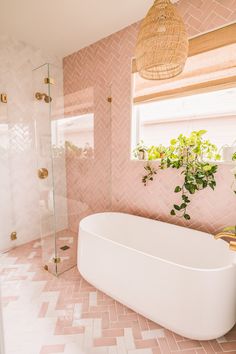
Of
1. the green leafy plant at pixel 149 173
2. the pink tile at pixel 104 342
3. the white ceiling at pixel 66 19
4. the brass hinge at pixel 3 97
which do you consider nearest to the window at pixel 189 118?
the green leafy plant at pixel 149 173

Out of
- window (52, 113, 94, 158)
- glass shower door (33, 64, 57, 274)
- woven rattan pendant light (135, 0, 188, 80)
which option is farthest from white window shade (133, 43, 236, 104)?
glass shower door (33, 64, 57, 274)

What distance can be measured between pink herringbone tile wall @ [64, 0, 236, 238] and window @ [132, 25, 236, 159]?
0.49 ft

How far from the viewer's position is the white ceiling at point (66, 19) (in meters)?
2.13

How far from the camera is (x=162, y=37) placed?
128cm

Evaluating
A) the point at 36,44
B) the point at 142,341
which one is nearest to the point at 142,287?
the point at 142,341

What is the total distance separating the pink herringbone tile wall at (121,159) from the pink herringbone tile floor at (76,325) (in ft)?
3.19

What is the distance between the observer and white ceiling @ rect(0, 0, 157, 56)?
2129mm

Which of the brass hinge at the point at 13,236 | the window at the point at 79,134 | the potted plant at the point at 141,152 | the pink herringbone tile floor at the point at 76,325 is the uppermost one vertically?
the window at the point at 79,134

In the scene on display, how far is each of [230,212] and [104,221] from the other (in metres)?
1.36

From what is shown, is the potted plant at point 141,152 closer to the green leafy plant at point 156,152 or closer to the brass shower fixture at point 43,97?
the green leafy plant at point 156,152

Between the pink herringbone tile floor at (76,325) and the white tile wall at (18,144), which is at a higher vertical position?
the white tile wall at (18,144)

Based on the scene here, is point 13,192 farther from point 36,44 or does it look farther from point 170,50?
point 170,50

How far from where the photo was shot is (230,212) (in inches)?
77.9

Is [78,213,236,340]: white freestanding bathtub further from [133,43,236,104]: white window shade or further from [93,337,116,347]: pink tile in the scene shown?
[133,43,236,104]: white window shade
